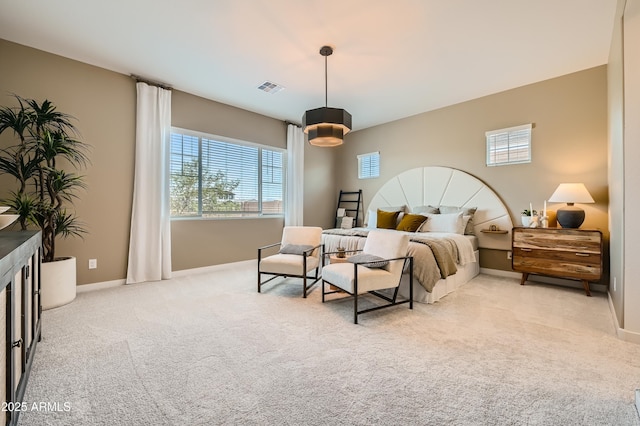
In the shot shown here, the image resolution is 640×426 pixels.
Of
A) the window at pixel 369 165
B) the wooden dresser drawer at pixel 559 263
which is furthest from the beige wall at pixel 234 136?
the window at pixel 369 165

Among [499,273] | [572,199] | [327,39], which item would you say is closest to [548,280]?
[499,273]

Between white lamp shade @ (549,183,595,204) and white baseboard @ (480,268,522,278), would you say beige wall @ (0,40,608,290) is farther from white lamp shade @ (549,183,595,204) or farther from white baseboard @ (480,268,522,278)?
white lamp shade @ (549,183,595,204)

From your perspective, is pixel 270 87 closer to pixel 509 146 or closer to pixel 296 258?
pixel 296 258

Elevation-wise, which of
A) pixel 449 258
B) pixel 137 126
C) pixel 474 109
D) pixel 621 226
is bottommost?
pixel 449 258

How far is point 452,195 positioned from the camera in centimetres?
504

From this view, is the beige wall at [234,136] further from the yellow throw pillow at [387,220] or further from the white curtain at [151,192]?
the yellow throw pillow at [387,220]

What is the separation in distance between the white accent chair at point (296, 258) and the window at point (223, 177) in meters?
1.63

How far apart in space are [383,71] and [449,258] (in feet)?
8.61

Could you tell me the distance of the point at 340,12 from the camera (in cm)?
267

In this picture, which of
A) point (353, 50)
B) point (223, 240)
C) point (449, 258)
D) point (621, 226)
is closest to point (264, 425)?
point (449, 258)

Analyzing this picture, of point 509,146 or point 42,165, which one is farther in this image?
point 509,146

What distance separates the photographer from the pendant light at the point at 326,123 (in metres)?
3.09

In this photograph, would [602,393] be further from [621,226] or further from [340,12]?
[340,12]

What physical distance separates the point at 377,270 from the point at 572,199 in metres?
2.77
